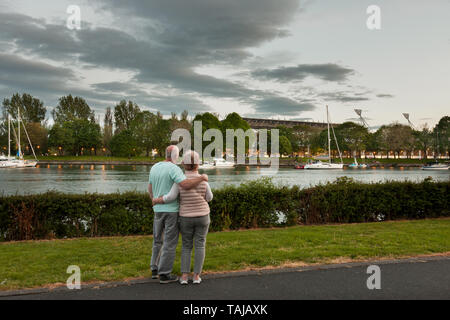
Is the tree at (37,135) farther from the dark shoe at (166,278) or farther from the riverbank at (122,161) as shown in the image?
the dark shoe at (166,278)

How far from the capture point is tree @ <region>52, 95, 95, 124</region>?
117 meters

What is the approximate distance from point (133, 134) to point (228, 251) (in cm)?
10122

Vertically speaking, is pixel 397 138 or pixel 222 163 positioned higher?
pixel 397 138

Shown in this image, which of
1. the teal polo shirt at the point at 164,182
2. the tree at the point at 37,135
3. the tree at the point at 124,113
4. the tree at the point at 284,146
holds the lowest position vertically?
the teal polo shirt at the point at 164,182

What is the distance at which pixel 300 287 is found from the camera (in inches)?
204

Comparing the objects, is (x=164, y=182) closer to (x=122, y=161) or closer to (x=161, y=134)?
(x=161, y=134)

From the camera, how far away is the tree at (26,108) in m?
112

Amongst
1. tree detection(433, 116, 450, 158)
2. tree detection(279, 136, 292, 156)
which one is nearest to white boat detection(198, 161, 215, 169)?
tree detection(279, 136, 292, 156)

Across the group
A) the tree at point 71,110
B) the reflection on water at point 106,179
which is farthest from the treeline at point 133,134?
the reflection on water at point 106,179

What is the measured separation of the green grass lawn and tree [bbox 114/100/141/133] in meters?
113

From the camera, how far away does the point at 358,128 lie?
371 ft

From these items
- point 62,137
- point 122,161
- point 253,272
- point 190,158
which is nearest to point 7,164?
point 62,137

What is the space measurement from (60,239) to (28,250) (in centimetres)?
151

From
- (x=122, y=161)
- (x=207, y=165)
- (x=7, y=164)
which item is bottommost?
(x=207, y=165)
